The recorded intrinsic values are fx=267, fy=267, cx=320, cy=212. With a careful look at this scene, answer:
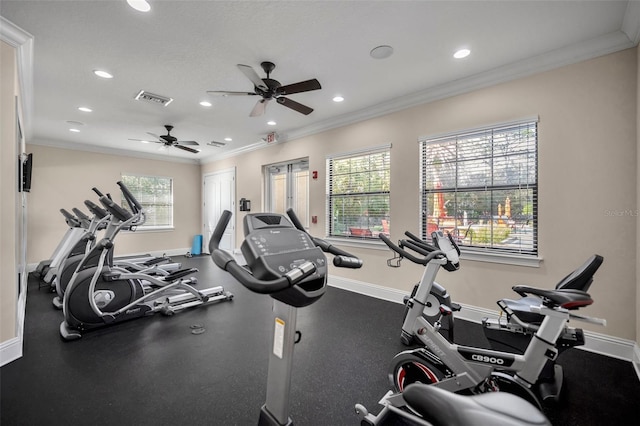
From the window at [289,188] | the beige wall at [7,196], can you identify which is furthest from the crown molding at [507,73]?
the beige wall at [7,196]

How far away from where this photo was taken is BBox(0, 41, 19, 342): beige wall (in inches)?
89.7

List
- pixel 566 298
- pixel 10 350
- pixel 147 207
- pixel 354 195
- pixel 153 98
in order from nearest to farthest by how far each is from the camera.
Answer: pixel 566 298 → pixel 10 350 → pixel 153 98 → pixel 354 195 → pixel 147 207

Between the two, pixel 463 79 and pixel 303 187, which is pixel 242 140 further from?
pixel 463 79

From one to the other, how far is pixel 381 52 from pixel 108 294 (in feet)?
13.0

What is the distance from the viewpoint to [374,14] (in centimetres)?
223

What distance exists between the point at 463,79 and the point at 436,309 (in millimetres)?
2744

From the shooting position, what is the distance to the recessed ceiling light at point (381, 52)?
268cm

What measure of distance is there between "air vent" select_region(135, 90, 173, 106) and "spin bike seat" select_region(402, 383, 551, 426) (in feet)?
14.7

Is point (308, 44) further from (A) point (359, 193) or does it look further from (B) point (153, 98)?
(B) point (153, 98)

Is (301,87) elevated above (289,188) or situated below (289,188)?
above

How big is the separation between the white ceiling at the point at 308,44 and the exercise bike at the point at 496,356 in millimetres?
1993

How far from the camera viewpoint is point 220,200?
7.50 meters

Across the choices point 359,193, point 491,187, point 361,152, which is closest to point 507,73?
point 491,187

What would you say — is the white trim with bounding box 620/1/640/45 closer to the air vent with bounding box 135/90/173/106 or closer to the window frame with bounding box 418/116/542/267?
the window frame with bounding box 418/116/542/267
